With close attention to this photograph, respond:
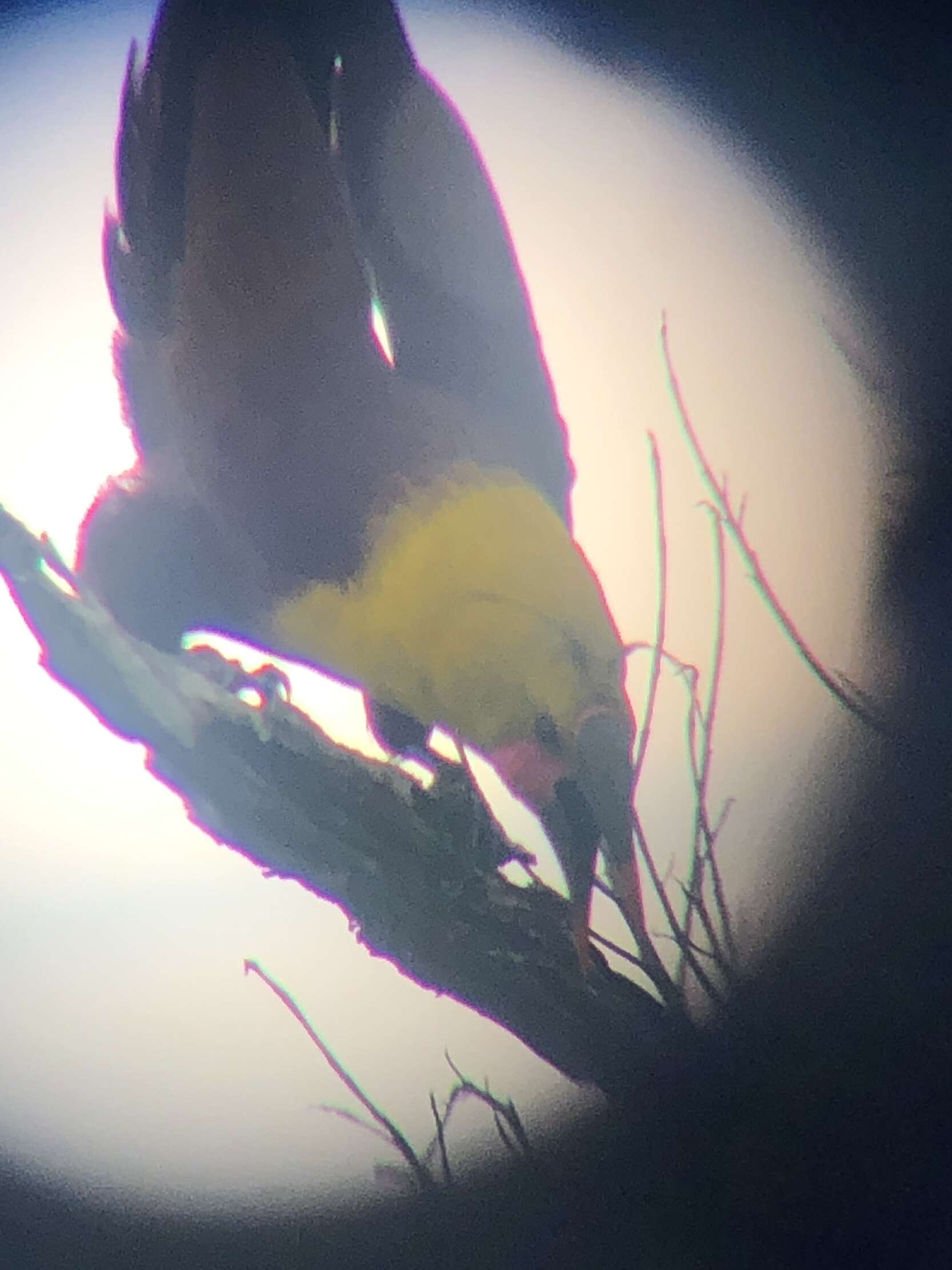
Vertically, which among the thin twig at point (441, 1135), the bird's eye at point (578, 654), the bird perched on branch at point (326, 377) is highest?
the bird perched on branch at point (326, 377)

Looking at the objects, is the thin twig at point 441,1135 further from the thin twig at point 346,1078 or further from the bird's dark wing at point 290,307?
the bird's dark wing at point 290,307

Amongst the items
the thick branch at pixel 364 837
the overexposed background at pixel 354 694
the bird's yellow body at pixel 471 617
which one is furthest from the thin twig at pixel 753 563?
the thick branch at pixel 364 837

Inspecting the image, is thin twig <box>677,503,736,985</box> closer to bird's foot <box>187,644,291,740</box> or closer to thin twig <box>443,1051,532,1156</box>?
thin twig <box>443,1051,532,1156</box>

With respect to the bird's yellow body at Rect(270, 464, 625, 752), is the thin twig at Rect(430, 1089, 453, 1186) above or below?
below

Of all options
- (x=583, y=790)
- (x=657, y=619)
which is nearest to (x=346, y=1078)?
(x=583, y=790)

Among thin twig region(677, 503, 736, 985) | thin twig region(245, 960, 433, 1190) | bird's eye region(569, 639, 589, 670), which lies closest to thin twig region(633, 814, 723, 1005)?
thin twig region(677, 503, 736, 985)

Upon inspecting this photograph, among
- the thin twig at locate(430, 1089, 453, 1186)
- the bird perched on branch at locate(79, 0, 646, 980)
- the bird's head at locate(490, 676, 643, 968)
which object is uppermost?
the bird perched on branch at locate(79, 0, 646, 980)
